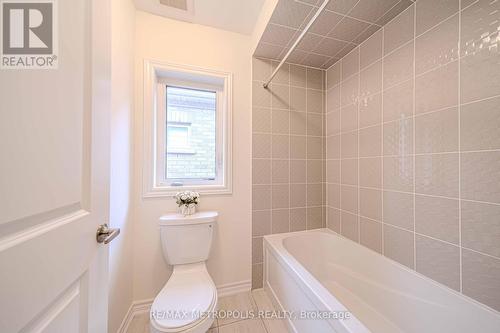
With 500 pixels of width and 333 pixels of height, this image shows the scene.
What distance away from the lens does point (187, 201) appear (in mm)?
1373

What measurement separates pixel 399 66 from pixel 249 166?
1.28 metres

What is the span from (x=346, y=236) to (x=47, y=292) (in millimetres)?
1815

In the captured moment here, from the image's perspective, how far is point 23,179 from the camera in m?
0.35

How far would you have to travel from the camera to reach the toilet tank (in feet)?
4.23

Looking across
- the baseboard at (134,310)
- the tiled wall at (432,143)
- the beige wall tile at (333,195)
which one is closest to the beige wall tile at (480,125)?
the tiled wall at (432,143)

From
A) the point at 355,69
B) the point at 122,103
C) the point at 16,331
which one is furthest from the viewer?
the point at 355,69

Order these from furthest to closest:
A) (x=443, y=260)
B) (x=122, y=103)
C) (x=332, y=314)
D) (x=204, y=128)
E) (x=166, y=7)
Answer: (x=204, y=128), (x=166, y=7), (x=122, y=103), (x=443, y=260), (x=332, y=314)

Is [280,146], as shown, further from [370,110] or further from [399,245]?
[399,245]

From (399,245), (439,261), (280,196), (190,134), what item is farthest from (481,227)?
(190,134)

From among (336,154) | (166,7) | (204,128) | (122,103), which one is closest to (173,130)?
(204,128)

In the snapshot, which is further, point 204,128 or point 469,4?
point 204,128

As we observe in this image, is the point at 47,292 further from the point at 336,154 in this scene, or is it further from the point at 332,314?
the point at 336,154

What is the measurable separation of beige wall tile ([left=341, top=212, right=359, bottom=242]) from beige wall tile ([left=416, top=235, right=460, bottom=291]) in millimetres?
431

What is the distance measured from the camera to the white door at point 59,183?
0.33 meters
